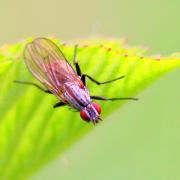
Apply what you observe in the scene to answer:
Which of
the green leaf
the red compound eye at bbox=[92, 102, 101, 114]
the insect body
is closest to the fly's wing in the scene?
the insect body

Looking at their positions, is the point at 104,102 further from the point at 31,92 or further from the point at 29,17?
the point at 29,17

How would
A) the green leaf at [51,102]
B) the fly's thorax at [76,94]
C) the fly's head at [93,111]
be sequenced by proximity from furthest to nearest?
the fly's thorax at [76,94] < the fly's head at [93,111] < the green leaf at [51,102]

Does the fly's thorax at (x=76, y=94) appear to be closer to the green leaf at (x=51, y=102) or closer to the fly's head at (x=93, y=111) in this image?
the fly's head at (x=93, y=111)

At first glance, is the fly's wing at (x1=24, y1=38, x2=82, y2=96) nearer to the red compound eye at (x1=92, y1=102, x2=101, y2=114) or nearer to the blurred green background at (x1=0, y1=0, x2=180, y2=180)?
the red compound eye at (x1=92, y1=102, x2=101, y2=114)

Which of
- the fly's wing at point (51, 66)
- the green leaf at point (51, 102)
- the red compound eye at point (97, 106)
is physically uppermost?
the green leaf at point (51, 102)

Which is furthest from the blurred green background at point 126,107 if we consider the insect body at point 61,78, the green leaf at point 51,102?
the insect body at point 61,78

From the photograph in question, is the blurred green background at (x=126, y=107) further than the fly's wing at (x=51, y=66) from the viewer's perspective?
Yes

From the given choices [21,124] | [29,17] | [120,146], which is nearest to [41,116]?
[21,124]
